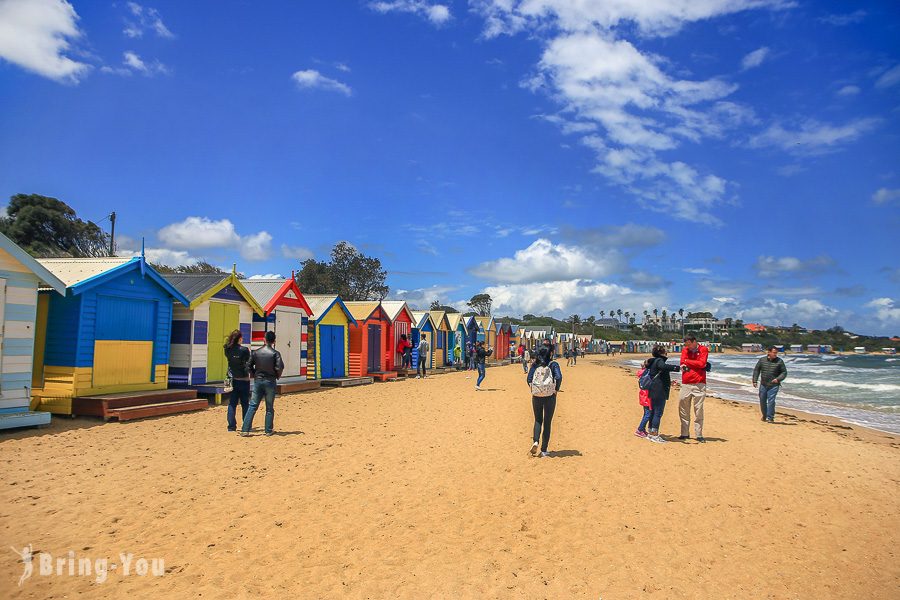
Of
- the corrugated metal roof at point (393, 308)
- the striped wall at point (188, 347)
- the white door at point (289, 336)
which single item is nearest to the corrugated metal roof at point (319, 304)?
the white door at point (289, 336)

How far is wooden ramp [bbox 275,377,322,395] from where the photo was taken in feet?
56.8

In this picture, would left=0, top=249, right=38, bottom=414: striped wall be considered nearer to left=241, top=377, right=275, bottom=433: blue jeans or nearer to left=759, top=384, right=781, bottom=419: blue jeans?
left=241, top=377, right=275, bottom=433: blue jeans

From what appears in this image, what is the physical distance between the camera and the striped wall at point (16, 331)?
31.8ft

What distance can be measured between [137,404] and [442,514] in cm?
879

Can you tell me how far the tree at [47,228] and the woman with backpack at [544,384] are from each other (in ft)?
140

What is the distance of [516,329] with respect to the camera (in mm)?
61688

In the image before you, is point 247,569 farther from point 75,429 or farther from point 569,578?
point 75,429

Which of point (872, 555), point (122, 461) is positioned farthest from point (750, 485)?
point (122, 461)

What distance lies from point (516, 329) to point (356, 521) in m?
56.5

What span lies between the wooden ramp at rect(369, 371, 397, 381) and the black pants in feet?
50.0

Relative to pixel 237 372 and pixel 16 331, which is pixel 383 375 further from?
pixel 16 331


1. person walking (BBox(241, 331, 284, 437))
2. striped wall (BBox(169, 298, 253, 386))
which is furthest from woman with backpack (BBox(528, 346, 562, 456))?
striped wall (BBox(169, 298, 253, 386))

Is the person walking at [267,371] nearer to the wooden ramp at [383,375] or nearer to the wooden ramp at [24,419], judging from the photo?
the wooden ramp at [24,419]

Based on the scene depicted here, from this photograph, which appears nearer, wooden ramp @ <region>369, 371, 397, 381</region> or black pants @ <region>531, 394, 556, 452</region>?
black pants @ <region>531, 394, 556, 452</region>
